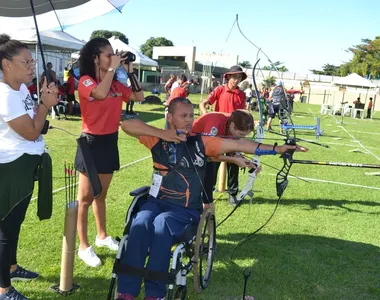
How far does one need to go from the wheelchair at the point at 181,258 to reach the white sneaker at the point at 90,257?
0.52 metres

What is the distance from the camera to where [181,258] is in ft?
7.87

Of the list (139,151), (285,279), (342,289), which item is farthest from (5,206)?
(139,151)

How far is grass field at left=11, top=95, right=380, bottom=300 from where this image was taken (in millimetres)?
3006

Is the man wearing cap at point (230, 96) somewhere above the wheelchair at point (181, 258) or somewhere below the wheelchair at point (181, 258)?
above

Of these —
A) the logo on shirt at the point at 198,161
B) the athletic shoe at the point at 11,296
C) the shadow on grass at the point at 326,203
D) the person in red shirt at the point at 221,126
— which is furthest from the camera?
the shadow on grass at the point at 326,203

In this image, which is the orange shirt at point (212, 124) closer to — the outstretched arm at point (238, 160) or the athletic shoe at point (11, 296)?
the outstretched arm at point (238, 160)

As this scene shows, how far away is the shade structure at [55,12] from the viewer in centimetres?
321

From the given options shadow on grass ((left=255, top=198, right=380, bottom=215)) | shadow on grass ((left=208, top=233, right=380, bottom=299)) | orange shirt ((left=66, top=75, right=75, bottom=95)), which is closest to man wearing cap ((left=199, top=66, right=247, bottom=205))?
shadow on grass ((left=255, top=198, right=380, bottom=215))

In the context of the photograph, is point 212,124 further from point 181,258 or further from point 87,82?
point 181,258

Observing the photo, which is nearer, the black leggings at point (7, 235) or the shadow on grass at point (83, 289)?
the black leggings at point (7, 235)

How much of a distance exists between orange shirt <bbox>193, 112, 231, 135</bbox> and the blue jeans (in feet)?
3.79

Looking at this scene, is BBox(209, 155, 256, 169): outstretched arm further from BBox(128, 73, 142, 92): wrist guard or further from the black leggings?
the black leggings

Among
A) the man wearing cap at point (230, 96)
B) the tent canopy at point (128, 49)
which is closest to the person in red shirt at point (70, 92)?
the tent canopy at point (128, 49)

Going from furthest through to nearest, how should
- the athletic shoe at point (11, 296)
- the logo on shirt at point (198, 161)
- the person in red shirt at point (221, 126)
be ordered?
the person in red shirt at point (221, 126), the logo on shirt at point (198, 161), the athletic shoe at point (11, 296)
